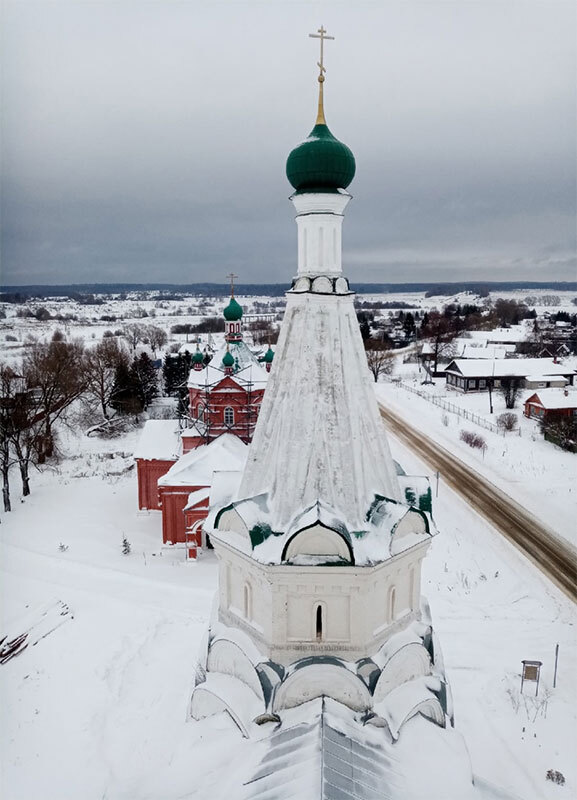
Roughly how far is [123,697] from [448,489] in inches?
725

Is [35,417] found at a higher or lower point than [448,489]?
higher

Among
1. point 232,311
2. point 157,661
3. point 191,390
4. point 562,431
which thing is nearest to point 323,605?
point 157,661

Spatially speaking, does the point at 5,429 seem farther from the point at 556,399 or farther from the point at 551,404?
the point at 556,399

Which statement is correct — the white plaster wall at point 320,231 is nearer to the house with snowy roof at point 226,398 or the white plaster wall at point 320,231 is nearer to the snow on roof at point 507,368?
the house with snowy roof at point 226,398

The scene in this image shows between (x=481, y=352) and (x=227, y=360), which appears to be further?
(x=481, y=352)

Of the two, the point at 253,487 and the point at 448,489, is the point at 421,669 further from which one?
the point at 448,489

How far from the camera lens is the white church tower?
229 inches

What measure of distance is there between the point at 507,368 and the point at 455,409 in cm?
918

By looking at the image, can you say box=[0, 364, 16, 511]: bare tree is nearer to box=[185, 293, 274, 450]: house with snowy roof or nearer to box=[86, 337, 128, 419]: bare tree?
box=[185, 293, 274, 450]: house with snowy roof

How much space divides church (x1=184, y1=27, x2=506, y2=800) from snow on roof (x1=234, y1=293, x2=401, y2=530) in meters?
0.01

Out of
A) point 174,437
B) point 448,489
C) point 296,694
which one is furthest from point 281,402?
point 448,489

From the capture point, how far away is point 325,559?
18.8ft

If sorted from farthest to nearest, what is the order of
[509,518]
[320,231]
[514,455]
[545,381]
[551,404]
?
[545,381], [551,404], [514,455], [509,518], [320,231]

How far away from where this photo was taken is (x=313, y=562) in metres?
5.70
